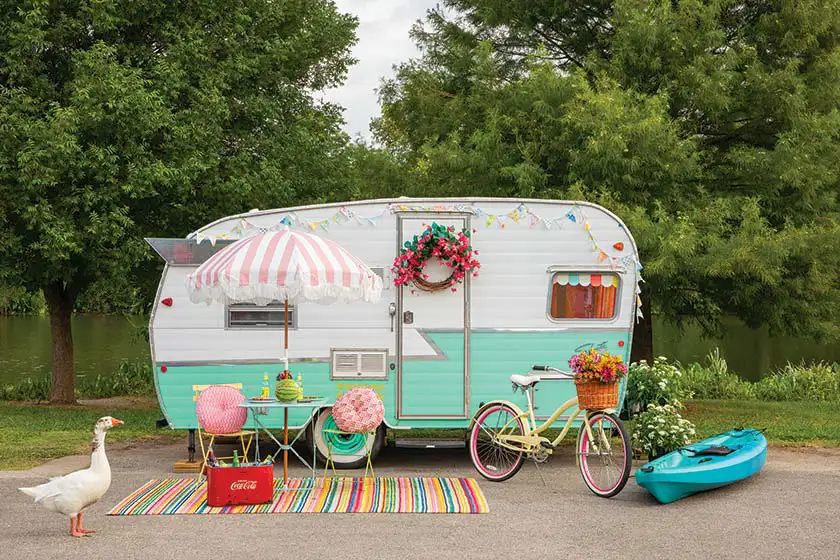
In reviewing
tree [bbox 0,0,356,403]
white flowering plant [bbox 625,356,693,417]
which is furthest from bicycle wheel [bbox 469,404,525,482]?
tree [bbox 0,0,356,403]

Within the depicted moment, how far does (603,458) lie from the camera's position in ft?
29.7

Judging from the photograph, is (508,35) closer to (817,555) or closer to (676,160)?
(676,160)

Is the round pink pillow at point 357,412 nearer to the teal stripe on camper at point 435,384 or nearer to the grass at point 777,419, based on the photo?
the teal stripe on camper at point 435,384

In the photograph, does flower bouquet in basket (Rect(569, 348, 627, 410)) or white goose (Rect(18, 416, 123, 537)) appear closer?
white goose (Rect(18, 416, 123, 537))

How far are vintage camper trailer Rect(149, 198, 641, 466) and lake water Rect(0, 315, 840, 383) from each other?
7333 mm

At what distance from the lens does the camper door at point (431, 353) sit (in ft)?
35.1

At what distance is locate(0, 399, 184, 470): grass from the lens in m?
11.5

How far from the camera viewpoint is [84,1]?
1493cm

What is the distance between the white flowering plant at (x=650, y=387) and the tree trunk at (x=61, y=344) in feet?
31.4

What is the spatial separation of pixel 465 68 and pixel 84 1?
564 cm

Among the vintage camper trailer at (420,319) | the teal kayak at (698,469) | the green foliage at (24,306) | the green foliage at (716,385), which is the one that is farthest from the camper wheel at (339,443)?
the green foliage at (24,306)

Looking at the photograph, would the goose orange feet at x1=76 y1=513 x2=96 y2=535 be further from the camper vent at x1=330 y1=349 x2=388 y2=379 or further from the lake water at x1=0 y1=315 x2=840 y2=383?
the lake water at x1=0 y1=315 x2=840 y2=383

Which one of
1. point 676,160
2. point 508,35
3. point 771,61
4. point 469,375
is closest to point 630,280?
point 469,375

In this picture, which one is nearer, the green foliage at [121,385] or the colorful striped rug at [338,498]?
the colorful striped rug at [338,498]
